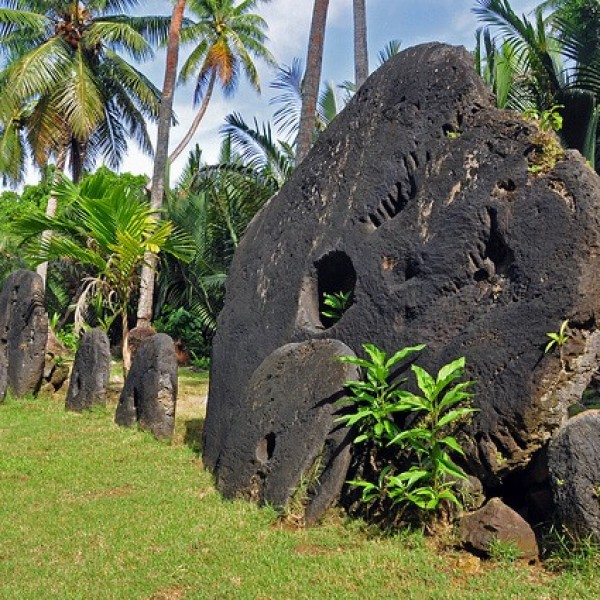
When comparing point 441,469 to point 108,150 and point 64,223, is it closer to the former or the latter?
point 64,223

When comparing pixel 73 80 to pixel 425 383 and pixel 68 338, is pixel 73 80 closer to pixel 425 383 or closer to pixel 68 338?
pixel 68 338

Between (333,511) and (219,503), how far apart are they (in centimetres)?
102

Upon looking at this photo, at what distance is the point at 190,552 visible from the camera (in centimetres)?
468

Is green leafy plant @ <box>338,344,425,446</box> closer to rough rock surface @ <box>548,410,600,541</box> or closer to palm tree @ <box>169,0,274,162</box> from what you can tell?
rough rock surface @ <box>548,410,600,541</box>

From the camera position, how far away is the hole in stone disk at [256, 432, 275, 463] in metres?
5.82

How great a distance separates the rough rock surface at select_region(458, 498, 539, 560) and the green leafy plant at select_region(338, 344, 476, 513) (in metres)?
0.18

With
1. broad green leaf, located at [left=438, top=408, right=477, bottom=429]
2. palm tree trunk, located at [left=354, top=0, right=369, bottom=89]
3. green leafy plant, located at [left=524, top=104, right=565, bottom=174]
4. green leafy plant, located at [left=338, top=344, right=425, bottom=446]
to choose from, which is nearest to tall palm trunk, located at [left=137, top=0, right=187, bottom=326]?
palm tree trunk, located at [left=354, top=0, right=369, bottom=89]

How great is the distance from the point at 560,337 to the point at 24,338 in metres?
8.89

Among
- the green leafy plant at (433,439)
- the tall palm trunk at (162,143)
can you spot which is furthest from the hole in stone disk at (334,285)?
the tall palm trunk at (162,143)

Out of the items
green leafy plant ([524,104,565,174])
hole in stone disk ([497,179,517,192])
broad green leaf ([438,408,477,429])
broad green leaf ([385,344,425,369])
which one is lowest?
broad green leaf ([438,408,477,429])

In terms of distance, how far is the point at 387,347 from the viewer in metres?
5.65

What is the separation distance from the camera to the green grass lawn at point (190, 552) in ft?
13.2

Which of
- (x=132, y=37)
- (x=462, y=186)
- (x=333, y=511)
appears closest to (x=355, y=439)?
(x=333, y=511)

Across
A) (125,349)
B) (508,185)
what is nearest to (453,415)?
(508,185)
